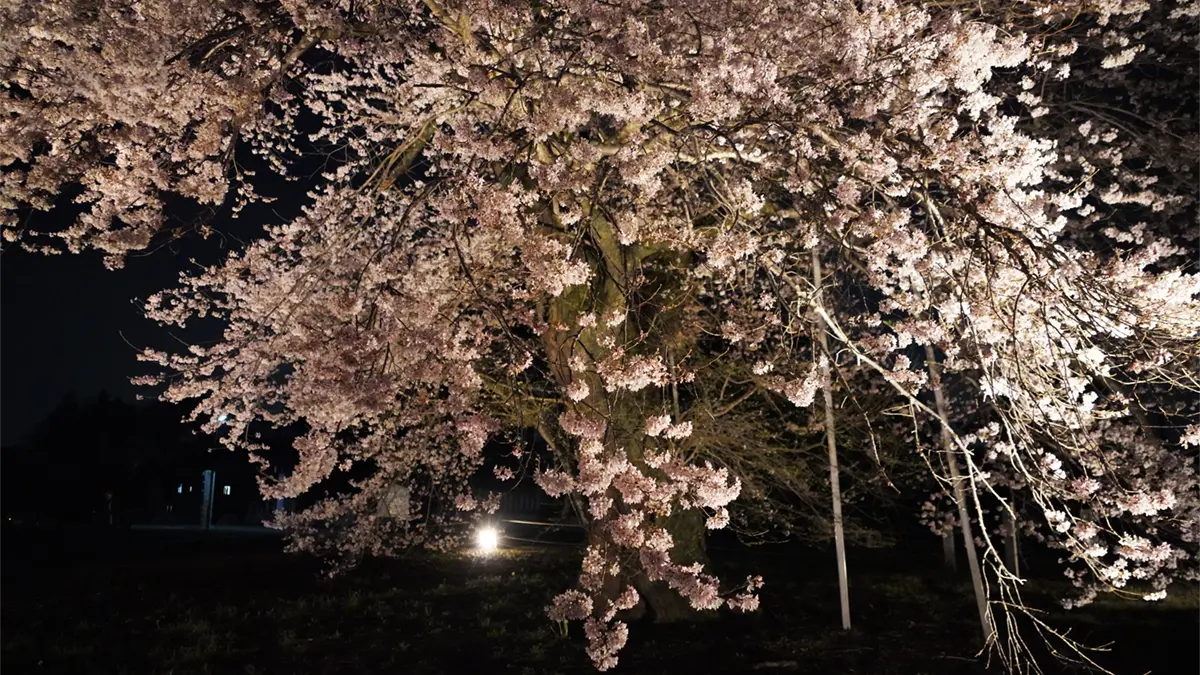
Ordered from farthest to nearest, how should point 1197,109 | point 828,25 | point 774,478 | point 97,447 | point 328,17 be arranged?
point 97,447
point 774,478
point 1197,109
point 328,17
point 828,25

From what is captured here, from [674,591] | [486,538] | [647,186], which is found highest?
[647,186]

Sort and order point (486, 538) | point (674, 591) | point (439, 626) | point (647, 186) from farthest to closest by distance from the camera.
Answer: point (486, 538)
point (439, 626)
point (674, 591)
point (647, 186)

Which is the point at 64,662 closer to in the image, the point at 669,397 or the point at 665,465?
the point at 665,465

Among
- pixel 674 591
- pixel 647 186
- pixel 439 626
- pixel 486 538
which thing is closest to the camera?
pixel 647 186

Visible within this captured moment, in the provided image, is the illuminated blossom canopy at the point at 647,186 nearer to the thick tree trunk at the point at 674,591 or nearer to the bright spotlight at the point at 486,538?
the thick tree trunk at the point at 674,591

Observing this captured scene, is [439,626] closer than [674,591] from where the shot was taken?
No

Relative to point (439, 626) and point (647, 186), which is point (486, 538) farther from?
point (647, 186)

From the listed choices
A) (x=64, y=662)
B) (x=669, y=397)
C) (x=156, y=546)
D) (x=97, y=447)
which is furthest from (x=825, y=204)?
(x=97, y=447)

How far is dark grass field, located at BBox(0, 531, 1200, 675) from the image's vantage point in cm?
794

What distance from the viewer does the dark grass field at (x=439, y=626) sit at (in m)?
7.94

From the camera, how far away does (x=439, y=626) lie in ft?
32.2

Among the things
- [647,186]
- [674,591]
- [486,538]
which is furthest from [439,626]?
[486,538]

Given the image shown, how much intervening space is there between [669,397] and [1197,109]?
712cm

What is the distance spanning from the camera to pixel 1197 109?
9500mm
